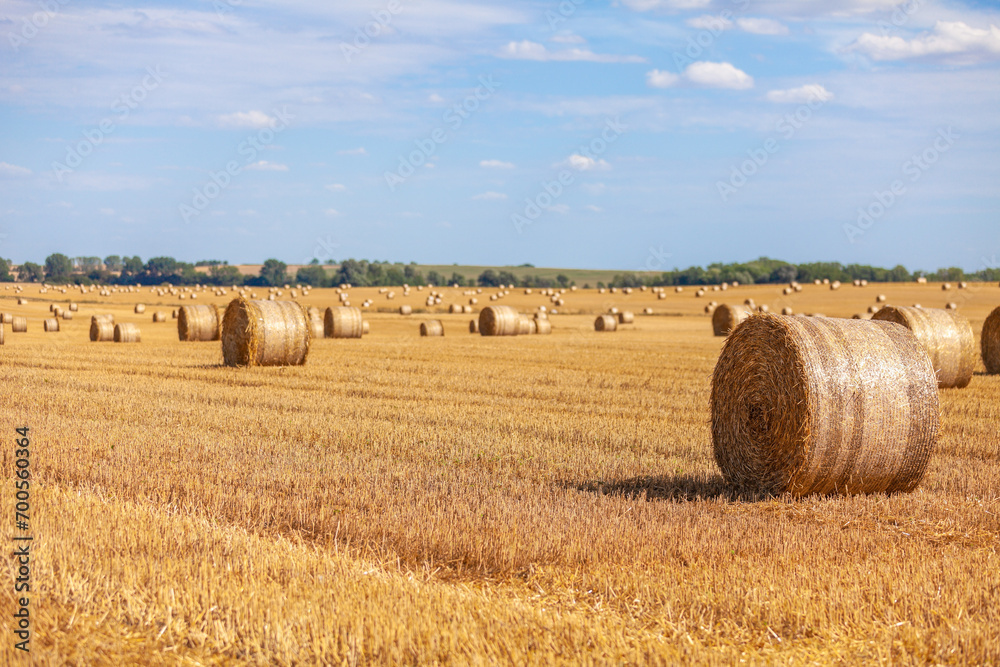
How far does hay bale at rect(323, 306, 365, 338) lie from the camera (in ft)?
113

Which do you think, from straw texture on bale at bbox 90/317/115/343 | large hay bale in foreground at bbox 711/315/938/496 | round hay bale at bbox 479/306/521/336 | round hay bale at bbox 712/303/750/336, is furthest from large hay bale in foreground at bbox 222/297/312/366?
round hay bale at bbox 712/303/750/336

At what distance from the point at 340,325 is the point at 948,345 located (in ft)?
71.4

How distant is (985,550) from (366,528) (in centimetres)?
443

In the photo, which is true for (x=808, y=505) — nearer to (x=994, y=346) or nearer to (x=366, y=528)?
(x=366, y=528)

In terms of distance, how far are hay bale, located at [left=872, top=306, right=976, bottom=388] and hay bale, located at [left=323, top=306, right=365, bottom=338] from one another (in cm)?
2090

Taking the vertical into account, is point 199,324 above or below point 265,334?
below

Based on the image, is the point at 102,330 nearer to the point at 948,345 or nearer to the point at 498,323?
the point at 498,323

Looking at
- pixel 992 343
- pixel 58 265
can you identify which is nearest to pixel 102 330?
pixel 992 343

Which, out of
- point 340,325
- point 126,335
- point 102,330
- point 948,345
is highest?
point 948,345

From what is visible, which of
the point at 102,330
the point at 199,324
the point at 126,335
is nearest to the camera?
the point at 199,324

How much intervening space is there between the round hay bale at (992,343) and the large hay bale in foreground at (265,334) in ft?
48.6

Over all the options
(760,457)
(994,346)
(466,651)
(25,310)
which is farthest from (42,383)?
(25,310)

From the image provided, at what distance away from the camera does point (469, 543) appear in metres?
6.57

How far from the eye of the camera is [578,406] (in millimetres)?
15070
